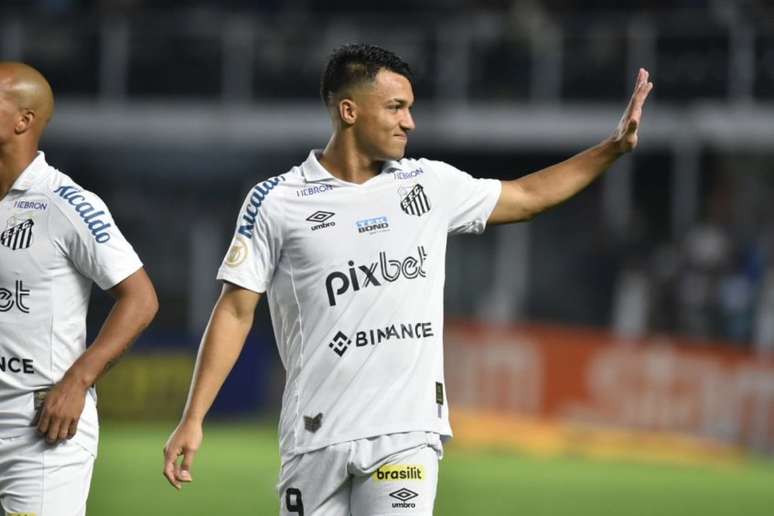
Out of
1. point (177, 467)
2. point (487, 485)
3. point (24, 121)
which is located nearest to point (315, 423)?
point (177, 467)

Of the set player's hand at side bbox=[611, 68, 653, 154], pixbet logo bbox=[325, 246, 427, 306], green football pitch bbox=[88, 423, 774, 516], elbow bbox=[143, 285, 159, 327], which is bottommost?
green football pitch bbox=[88, 423, 774, 516]

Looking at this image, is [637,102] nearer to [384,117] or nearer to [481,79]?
[384,117]

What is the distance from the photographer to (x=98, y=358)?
646 cm

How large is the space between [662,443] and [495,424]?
6.71 feet

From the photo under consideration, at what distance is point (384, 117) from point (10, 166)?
1390mm

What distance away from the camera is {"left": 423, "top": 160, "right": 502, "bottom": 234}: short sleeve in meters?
6.93

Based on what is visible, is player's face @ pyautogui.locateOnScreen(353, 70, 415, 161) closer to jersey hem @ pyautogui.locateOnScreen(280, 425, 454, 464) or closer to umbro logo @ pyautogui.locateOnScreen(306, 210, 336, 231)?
umbro logo @ pyautogui.locateOnScreen(306, 210, 336, 231)

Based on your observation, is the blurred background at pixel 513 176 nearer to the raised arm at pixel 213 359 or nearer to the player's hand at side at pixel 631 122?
the player's hand at side at pixel 631 122

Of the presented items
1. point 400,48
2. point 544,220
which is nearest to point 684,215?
point 544,220

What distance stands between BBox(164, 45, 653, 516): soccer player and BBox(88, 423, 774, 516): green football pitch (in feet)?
24.0

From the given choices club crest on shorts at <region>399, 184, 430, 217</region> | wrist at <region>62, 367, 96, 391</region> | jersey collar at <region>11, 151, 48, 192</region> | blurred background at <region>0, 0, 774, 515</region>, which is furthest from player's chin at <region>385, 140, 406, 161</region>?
blurred background at <region>0, 0, 774, 515</region>

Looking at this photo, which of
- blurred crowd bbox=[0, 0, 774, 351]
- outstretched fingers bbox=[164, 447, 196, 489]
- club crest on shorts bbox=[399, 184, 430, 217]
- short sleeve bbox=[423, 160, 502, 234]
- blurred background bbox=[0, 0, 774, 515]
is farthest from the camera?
blurred crowd bbox=[0, 0, 774, 351]

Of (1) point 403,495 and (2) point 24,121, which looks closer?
(1) point 403,495

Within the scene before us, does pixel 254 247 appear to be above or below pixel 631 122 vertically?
below
